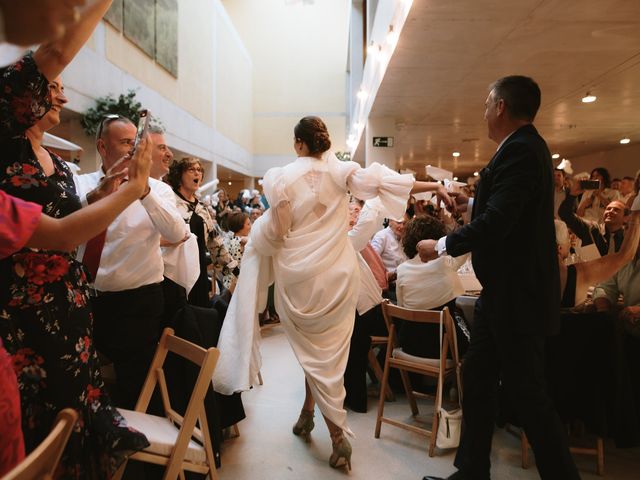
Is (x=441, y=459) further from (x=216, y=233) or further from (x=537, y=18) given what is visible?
(x=537, y=18)

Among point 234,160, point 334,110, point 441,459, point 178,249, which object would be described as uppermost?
point 334,110

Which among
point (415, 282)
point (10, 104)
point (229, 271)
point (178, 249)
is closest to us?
point (10, 104)

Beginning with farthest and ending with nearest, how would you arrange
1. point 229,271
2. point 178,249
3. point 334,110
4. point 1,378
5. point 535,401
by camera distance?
point 334,110, point 229,271, point 178,249, point 535,401, point 1,378

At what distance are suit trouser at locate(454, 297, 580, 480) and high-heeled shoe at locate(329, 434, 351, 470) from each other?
1.84 ft

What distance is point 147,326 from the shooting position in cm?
197

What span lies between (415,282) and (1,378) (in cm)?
250

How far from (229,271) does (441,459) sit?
2119 mm

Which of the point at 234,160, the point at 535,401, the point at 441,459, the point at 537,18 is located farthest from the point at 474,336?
the point at 234,160

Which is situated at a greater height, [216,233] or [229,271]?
[216,233]

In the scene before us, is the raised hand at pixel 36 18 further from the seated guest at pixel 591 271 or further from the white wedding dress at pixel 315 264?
the seated guest at pixel 591 271

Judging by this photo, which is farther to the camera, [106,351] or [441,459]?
[441,459]

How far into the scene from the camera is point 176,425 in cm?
186

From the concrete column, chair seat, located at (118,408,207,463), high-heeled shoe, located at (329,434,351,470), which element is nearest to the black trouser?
chair seat, located at (118,408,207,463)

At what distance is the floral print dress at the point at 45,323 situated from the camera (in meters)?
1.12
